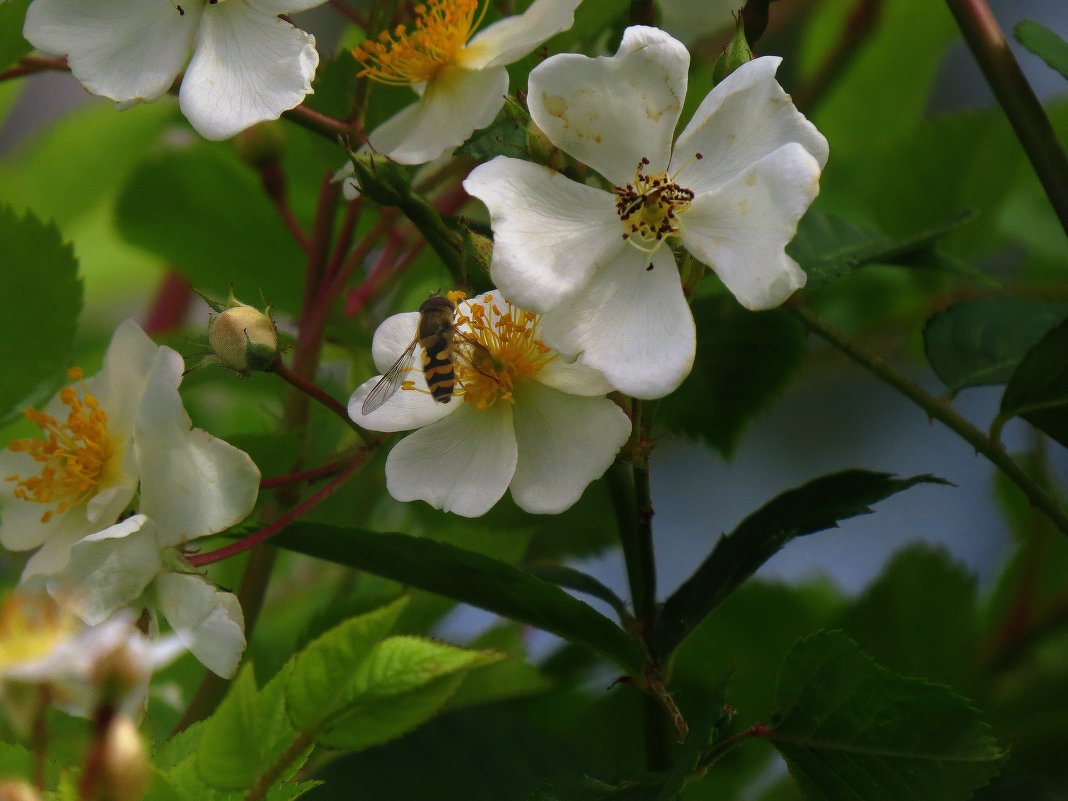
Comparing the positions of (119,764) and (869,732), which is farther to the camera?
(869,732)

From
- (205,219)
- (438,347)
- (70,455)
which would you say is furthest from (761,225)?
(205,219)

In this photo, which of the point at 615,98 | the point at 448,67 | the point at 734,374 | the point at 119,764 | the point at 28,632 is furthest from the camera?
the point at 734,374

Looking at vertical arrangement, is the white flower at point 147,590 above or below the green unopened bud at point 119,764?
below

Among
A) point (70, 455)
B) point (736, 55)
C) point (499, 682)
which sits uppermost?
point (736, 55)

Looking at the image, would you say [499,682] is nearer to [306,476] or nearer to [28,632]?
[306,476]

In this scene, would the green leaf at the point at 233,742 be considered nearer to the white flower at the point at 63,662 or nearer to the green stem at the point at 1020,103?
the white flower at the point at 63,662

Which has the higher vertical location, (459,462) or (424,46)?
(424,46)

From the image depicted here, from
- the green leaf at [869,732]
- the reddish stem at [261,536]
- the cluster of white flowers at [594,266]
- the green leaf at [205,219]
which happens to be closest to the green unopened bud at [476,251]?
the cluster of white flowers at [594,266]
